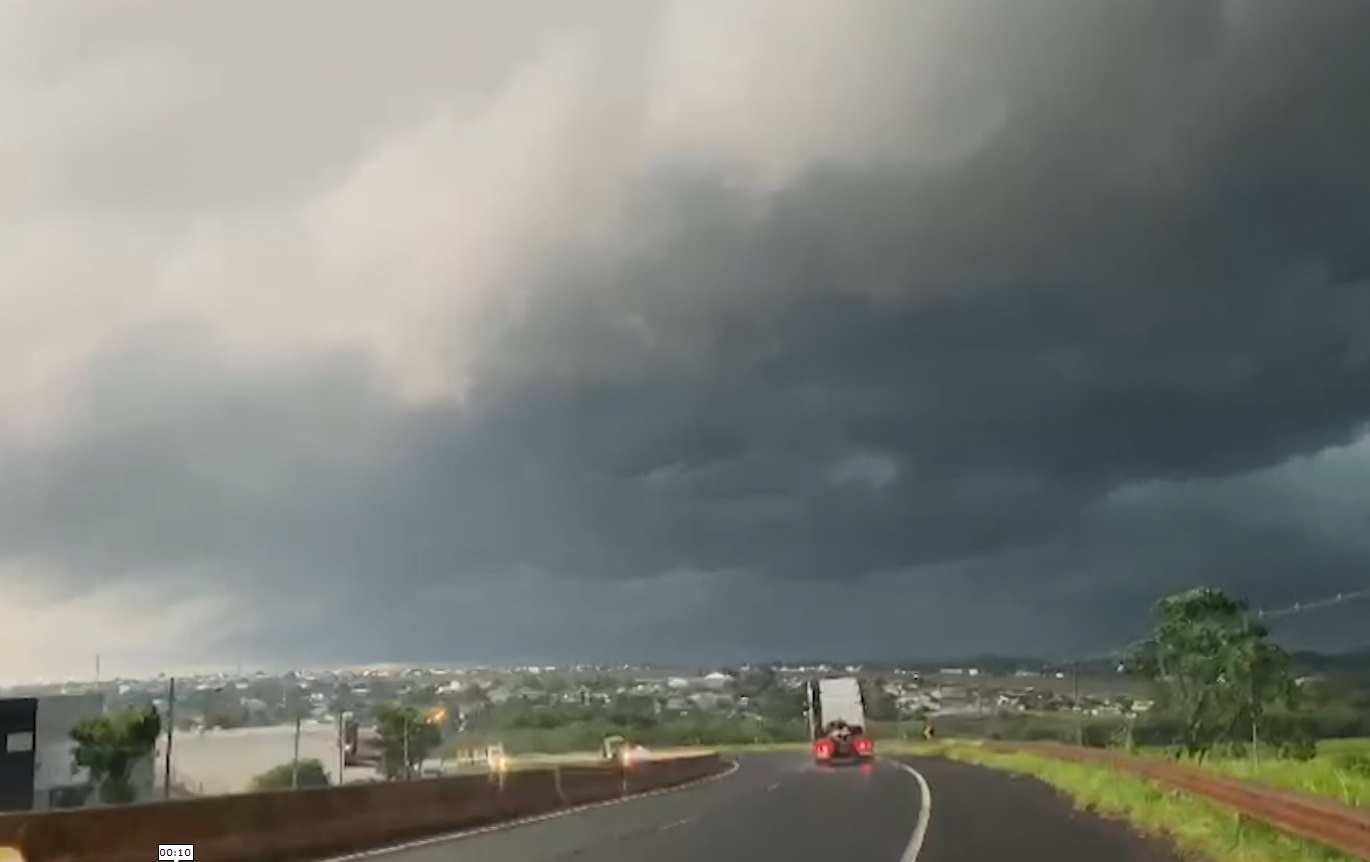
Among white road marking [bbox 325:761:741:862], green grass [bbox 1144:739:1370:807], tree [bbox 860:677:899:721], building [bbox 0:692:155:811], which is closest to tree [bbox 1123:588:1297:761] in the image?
green grass [bbox 1144:739:1370:807]

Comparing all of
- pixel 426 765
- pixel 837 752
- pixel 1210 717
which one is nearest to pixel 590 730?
pixel 837 752

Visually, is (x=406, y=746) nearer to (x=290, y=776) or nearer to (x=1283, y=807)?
(x=290, y=776)

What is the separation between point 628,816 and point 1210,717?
39.8 ft

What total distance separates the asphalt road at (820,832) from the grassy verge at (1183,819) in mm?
641

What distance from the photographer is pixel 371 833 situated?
25812mm

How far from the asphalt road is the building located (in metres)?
13.8

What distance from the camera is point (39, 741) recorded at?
4097cm

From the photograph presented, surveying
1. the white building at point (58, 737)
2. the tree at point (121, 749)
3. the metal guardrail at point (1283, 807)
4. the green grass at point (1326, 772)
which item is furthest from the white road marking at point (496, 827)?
the green grass at point (1326, 772)

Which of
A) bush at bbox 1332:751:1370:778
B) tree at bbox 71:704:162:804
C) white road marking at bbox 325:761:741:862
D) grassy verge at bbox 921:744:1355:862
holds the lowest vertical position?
grassy verge at bbox 921:744:1355:862

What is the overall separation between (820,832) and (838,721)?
50.2m

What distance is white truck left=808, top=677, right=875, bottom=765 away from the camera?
71.1m

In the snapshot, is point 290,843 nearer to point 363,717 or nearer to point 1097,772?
point 363,717

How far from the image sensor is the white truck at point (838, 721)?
71062 millimetres

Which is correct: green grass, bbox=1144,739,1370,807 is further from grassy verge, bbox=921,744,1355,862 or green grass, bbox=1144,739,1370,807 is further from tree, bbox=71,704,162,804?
tree, bbox=71,704,162,804
